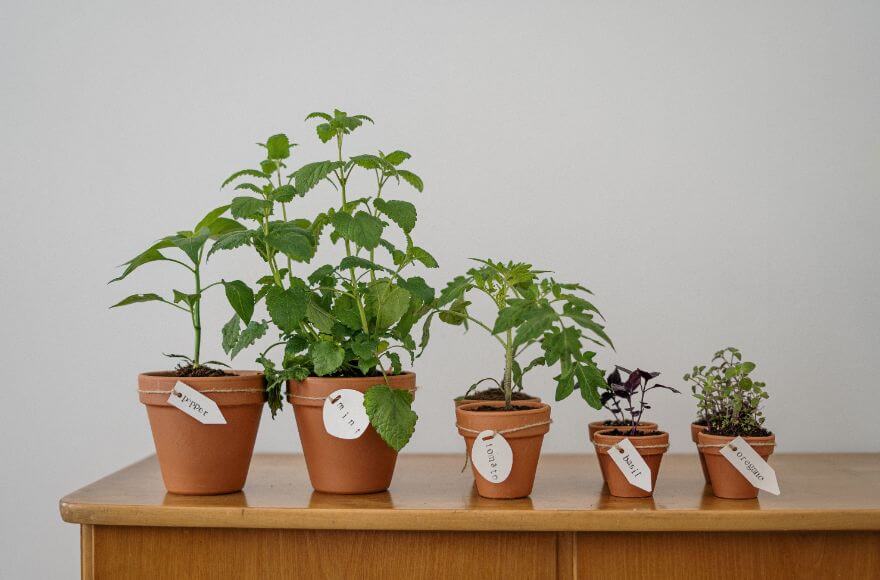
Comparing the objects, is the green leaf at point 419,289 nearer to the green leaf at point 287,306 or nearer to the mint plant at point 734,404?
the green leaf at point 287,306

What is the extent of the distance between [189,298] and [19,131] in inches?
32.6

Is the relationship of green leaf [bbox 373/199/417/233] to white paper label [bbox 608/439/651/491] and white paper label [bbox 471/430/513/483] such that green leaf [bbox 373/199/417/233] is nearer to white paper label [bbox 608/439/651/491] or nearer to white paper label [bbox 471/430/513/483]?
white paper label [bbox 471/430/513/483]

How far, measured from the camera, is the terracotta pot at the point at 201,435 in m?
1.20

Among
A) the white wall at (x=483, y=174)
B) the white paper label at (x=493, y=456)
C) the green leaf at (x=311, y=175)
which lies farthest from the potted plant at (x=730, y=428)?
the green leaf at (x=311, y=175)

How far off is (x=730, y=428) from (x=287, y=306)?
2.31 feet

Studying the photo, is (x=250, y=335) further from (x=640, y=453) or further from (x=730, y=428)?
(x=730, y=428)

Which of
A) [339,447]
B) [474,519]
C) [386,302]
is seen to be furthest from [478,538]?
[386,302]

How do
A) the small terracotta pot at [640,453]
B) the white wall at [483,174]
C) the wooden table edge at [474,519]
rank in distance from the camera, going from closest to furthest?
the wooden table edge at [474,519]
the small terracotta pot at [640,453]
the white wall at [483,174]

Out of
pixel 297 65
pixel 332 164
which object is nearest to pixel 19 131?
pixel 297 65

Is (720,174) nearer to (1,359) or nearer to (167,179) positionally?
(167,179)

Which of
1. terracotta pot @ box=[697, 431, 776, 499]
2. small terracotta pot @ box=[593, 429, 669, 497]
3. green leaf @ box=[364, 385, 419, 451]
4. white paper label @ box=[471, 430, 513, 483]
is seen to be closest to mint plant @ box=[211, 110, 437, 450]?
green leaf @ box=[364, 385, 419, 451]

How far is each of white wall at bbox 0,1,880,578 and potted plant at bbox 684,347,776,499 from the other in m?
0.43

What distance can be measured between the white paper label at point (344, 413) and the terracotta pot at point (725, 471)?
0.52 m

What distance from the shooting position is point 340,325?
1.26 meters
